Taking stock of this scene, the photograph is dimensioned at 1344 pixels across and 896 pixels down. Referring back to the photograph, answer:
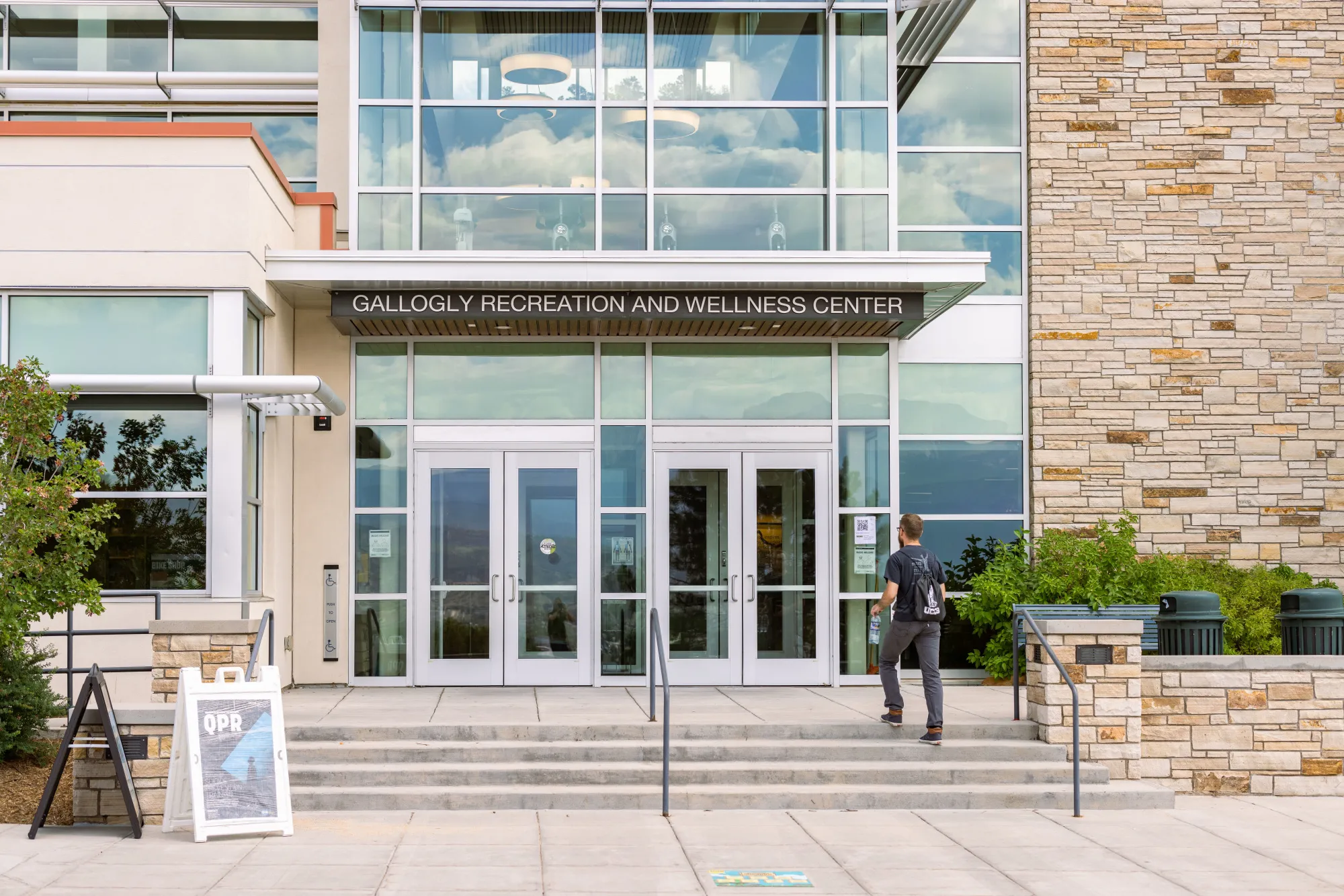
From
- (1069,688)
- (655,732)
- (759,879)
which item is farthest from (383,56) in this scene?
(759,879)

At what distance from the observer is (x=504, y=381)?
1455cm

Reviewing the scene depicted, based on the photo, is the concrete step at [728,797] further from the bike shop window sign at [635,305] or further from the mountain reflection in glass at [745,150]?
the mountain reflection in glass at [745,150]

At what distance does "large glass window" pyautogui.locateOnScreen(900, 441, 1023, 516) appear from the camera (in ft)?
48.5

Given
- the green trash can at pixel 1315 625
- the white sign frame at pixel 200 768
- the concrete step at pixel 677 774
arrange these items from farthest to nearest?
the green trash can at pixel 1315 625 → the concrete step at pixel 677 774 → the white sign frame at pixel 200 768

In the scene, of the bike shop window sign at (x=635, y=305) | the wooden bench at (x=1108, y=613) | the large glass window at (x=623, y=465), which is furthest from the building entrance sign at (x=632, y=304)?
the wooden bench at (x=1108, y=613)

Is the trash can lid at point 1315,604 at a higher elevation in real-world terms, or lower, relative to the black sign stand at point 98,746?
higher

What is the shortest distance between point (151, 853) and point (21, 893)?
110cm

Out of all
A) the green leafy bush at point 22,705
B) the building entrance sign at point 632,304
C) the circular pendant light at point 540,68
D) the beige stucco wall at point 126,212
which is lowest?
the green leafy bush at point 22,705

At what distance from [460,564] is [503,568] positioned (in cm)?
46

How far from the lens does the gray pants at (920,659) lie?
34.3 ft

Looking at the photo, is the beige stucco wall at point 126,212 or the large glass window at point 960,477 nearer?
the beige stucco wall at point 126,212

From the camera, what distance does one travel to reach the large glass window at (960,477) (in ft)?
48.5

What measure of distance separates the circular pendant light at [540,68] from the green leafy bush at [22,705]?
7781mm

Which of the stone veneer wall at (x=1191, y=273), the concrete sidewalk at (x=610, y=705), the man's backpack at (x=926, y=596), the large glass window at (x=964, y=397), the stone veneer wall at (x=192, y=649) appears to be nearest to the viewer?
the stone veneer wall at (x=192, y=649)
